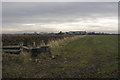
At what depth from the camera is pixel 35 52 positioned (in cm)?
1220

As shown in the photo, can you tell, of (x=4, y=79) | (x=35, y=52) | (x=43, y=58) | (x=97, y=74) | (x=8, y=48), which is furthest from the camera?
(x=8, y=48)

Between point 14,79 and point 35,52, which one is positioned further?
point 35,52

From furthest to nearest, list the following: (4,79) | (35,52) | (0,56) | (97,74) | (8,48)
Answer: (8,48) < (35,52) < (0,56) < (97,74) < (4,79)

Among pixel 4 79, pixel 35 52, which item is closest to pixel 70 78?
pixel 4 79

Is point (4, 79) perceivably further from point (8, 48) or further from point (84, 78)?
point (8, 48)

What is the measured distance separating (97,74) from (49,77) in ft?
8.15

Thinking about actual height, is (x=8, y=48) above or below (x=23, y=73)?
above

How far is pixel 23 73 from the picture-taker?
7477mm

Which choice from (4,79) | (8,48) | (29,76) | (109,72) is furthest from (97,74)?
(8,48)

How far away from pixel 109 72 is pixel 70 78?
94.8 inches

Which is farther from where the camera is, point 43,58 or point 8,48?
point 8,48

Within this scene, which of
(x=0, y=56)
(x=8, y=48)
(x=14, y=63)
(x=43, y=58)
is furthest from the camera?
(x=8, y=48)

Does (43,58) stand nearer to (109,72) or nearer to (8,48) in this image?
(8,48)

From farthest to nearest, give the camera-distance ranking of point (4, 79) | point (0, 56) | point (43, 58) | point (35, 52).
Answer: point (35, 52), point (43, 58), point (0, 56), point (4, 79)
